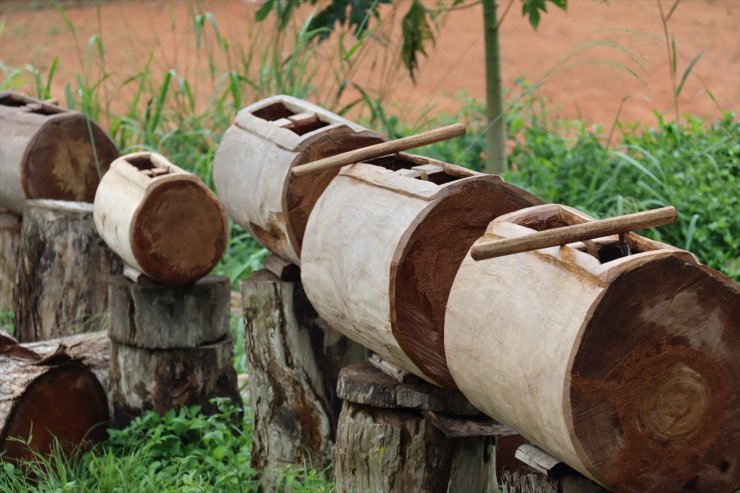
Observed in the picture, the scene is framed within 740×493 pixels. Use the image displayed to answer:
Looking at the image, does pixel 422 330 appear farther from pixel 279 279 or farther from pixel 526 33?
pixel 526 33

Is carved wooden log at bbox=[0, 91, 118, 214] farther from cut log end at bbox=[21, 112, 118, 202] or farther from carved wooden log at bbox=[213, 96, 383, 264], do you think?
carved wooden log at bbox=[213, 96, 383, 264]

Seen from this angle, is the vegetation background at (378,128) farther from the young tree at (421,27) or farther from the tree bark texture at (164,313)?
the tree bark texture at (164,313)

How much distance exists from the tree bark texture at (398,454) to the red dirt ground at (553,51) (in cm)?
754

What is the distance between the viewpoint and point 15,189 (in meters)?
4.67

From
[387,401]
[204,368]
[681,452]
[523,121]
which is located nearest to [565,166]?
[523,121]

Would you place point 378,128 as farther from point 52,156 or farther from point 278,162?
point 278,162

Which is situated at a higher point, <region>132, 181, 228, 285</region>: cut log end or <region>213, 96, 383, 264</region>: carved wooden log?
<region>213, 96, 383, 264</region>: carved wooden log

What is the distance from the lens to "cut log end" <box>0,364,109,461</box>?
11.8 feet

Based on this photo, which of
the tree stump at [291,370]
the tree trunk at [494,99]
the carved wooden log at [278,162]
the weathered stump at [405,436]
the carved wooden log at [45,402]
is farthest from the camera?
the tree trunk at [494,99]

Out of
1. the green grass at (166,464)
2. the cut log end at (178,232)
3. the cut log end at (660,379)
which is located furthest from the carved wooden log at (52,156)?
the cut log end at (660,379)

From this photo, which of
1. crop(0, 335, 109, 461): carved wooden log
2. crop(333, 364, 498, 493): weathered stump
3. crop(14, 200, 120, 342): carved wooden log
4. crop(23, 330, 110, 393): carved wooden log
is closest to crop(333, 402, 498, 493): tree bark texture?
crop(333, 364, 498, 493): weathered stump

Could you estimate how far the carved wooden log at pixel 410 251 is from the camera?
254cm

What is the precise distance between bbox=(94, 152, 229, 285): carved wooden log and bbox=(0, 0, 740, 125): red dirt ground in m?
6.53

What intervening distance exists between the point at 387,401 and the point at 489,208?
20.2 inches
